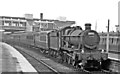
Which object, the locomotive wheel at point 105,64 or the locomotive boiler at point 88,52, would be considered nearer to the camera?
the locomotive boiler at point 88,52

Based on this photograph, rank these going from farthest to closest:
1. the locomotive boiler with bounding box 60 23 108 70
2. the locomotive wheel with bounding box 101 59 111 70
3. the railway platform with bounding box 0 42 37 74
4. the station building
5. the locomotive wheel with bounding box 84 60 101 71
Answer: the station building → the locomotive wheel with bounding box 101 59 111 70 → the locomotive wheel with bounding box 84 60 101 71 → the locomotive boiler with bounding box 60 23 108 70 → the railway platform with bounding box 0 42 37 74

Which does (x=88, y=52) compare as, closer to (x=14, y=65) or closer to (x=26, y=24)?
(x=14, y=65)

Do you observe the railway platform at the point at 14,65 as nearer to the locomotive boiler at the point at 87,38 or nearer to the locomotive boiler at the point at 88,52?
the locomotive boiler at the point at 88,52

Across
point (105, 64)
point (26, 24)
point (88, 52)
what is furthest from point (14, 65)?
point (26, 24)

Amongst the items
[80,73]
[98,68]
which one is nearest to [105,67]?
[98,68]

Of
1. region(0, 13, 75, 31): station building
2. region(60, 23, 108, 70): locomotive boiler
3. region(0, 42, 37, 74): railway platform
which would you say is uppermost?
region(0, 13, 75, 31): station building

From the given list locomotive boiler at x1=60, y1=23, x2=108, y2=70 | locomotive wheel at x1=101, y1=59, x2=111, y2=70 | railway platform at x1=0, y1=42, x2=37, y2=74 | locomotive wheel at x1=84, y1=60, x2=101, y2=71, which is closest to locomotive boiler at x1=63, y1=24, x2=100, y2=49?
locomotive boiler at x1=60, y1=23, x2=108, y2=70

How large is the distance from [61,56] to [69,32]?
283cm

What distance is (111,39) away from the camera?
95.6ft

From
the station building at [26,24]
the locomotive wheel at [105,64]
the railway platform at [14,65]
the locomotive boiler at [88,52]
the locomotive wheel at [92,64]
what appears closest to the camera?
the railway platform at [14,65]

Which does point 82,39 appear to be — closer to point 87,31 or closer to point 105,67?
point 87,31

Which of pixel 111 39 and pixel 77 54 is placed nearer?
pixel 77 54

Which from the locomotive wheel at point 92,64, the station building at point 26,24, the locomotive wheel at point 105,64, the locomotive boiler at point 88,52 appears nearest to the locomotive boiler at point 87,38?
the locomotive boiler at point 88,52

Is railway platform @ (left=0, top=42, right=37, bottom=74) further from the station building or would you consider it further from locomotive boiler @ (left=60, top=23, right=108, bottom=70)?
the station building
